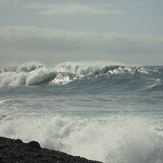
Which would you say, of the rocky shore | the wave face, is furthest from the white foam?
the wave face

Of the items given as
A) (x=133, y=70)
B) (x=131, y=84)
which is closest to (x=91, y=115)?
(x=131, y=84)

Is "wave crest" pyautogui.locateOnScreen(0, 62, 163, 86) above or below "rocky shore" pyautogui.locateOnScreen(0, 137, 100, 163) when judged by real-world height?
below

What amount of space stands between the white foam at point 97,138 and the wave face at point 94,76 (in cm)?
1122

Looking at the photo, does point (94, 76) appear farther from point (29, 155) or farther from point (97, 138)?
point (29, 155)

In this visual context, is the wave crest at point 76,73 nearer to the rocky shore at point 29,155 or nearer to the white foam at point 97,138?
the white foam at point 97,138

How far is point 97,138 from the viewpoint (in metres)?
8.01

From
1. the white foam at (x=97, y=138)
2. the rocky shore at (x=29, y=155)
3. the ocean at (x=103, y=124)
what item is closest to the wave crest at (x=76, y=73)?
the ocean at (x=103, y=124)

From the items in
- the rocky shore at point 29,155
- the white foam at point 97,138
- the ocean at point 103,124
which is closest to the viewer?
the rocky shore at point 29,155

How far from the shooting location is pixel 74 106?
535 inches

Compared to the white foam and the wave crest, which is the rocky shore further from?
the wave crest

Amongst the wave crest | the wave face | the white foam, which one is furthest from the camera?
the wave crest

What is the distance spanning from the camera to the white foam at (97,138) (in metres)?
7.08

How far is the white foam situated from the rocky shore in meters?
0.72

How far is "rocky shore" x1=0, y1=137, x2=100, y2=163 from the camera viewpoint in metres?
5.99
